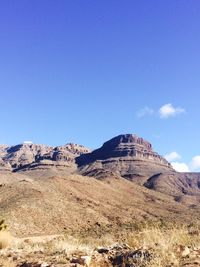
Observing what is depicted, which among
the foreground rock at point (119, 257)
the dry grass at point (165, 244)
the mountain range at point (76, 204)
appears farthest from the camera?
the mountain range at point (76, 204)

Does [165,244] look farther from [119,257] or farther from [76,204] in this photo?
[76,204]

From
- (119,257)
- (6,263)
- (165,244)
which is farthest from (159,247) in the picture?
(6,263)

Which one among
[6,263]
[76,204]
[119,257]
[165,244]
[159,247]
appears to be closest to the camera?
[159,247]

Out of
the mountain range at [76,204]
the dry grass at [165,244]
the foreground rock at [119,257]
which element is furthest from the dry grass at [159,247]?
the mountain range at [76,204]

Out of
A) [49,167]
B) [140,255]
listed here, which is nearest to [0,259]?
[140,255]

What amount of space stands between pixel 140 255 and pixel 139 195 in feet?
353

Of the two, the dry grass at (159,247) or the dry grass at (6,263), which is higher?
the dry grass at (159,247)

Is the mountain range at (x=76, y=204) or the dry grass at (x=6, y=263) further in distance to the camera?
the mountain range at (x=76, y=204)

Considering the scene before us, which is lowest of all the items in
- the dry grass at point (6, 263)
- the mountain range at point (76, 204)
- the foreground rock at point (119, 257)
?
the dry grass at point (6, 263)

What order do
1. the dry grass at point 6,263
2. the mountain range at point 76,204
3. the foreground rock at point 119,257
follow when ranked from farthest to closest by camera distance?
the mountain range at point 76,204 → the dry grass at point 6,263 → the foreground rock at point 119,257

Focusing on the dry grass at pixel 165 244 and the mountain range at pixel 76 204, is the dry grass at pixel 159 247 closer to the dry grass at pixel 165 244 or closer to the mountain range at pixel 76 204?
the dry grass at pixel 165 244

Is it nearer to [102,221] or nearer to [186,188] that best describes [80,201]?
[102,221]

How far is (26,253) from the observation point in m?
10.7

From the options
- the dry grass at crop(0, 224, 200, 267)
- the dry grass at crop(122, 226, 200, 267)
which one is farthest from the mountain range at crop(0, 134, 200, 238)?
the dry grass at crop(122, 226, 200, 267)
